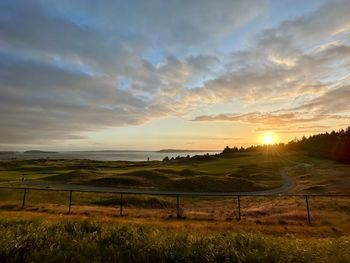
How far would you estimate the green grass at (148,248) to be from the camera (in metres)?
9.22

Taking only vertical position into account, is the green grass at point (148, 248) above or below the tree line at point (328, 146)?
below

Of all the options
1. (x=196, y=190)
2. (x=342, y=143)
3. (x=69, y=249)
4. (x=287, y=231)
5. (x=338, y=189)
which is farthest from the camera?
(x=342, y=143)

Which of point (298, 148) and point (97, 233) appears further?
point (298, 148)

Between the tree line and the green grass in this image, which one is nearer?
the green grass

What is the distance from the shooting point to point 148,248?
32.7ft

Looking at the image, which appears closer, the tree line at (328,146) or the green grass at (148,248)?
the green grass at (148,248)

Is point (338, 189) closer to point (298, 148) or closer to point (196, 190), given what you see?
point (196, 190)

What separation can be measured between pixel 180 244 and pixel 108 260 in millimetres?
2263

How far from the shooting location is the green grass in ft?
30.2

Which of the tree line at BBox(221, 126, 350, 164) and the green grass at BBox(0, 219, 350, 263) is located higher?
the tree line at BBox(221, 126, 350, 164)

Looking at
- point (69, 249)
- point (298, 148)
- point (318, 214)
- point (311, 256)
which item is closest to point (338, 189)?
point (318, 214)

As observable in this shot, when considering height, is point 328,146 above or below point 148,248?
above

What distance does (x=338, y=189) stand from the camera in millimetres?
46906

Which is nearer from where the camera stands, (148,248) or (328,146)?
(148,248)
